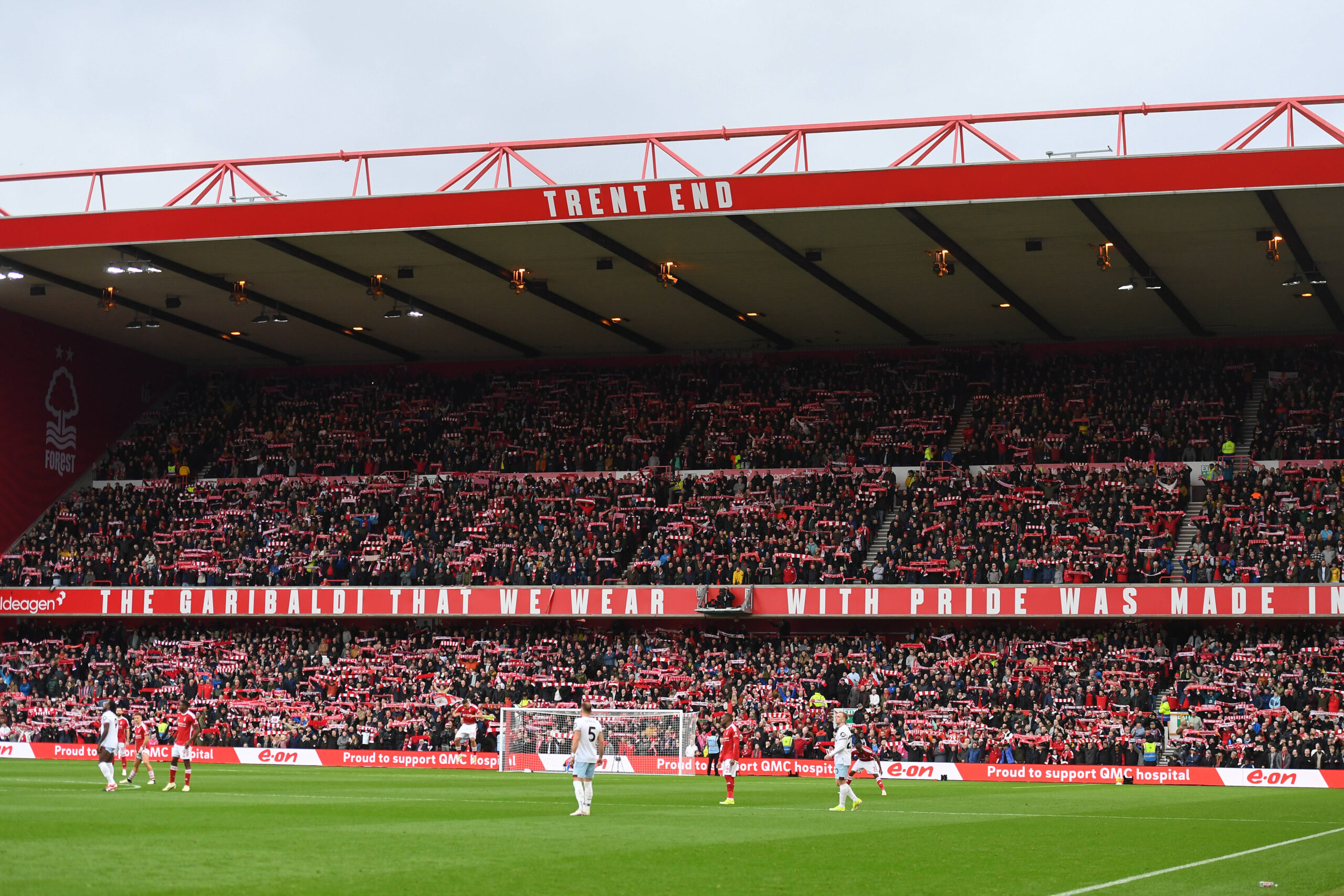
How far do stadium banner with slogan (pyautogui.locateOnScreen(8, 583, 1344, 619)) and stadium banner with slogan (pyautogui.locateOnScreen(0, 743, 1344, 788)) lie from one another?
16.8 ft

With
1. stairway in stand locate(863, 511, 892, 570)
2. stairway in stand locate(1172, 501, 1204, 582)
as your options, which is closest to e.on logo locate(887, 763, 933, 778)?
stairway in stand locate(863, 511, 892, 570)

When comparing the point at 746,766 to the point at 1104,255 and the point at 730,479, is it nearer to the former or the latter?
the point at 730,479

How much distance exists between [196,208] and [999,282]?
22.8 metres

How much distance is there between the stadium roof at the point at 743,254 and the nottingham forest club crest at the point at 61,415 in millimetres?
1711

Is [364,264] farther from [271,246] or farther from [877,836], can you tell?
→ [877,836]

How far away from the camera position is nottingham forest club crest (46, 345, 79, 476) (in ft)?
179

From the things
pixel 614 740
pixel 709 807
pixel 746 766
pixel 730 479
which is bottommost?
pixel 746 766

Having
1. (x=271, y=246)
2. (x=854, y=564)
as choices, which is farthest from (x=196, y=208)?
(x=854, y=564)

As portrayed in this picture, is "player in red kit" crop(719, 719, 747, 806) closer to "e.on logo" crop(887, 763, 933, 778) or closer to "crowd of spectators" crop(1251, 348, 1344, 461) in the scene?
"e.on logo" crop(887, 763, 933, 778)

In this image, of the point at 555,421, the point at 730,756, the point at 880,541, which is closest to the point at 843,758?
the point at 730,756

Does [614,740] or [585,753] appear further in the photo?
[614,740]

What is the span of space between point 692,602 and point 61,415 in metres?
25.5

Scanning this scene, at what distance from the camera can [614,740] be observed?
1585 inches

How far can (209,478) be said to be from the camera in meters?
55.6
